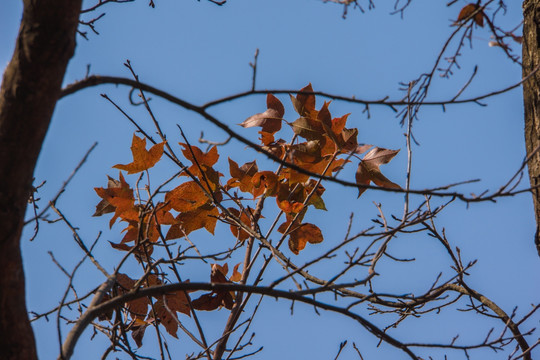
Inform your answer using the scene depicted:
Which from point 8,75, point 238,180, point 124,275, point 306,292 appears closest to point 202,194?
point 238,180

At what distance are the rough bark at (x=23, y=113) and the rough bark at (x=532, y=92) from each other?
5.12 ft

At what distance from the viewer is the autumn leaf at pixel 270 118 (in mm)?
1812

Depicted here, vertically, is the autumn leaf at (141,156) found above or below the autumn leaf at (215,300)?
above

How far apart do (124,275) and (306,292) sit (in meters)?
0.83

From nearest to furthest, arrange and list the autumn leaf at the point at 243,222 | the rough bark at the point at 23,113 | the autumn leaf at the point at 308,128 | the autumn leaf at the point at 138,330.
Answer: the rough bark at the point at 23,113
the autumn leaf at the point at 308,128
the autumn leaf at the point at 138,330
the autumn leaf at the point at 243,222

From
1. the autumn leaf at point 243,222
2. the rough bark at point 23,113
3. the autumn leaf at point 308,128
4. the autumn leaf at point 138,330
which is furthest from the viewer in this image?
the autumn leaf at point 243,222

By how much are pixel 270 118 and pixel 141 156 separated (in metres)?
0.48

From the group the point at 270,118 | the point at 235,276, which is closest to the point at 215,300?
the point at 235,276

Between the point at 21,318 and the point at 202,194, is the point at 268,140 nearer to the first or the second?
the point at 202,194

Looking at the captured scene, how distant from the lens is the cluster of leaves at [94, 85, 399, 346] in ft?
5.57

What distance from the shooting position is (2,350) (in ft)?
3.25

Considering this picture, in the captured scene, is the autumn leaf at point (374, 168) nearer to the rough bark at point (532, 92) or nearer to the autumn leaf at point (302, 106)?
the autumn leaf at point (302, 106)

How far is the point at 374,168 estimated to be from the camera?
1.71 m

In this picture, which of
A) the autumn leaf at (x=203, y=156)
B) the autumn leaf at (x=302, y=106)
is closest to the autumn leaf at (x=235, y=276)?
the autumn leaf at (x=203, y=156)
